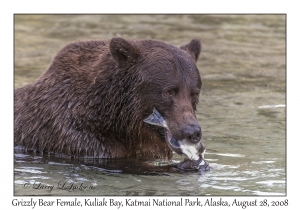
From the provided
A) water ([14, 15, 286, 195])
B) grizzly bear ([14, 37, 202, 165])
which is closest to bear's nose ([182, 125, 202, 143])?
grizzly bear ([14, 37, 202, 165])

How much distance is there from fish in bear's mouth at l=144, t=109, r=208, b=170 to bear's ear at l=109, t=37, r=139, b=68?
2.54 ft

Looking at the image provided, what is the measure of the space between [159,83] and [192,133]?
1.03m

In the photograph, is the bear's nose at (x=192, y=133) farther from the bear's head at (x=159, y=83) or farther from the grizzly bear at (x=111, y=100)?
the bear's head at (x=159, y=83)

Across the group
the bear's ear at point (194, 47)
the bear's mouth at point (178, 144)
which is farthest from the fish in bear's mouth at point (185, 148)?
the bear's ear at point (194, 47)

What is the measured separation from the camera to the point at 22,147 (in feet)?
33.9

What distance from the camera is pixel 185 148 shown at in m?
8.72

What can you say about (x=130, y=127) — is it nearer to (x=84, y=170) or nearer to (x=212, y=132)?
(x=84, y=170)

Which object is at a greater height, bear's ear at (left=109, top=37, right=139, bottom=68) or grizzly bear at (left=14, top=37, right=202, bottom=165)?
bear's ear at (left=109, top=37, right=139, bottom=68)

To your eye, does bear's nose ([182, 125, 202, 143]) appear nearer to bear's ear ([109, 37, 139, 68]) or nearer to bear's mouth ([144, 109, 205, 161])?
bear's mouth ([144, 109, 205, 161])

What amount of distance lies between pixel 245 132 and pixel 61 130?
347cm

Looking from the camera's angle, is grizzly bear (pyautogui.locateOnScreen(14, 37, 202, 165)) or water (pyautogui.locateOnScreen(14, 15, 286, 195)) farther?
grizzly bear (pyautogui.locateOnScreen(14, 37, 202, 165))

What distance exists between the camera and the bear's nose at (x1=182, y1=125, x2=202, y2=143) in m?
8.45

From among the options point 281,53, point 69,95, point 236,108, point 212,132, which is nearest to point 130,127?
point 69,95

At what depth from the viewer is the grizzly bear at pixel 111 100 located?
9125mm
